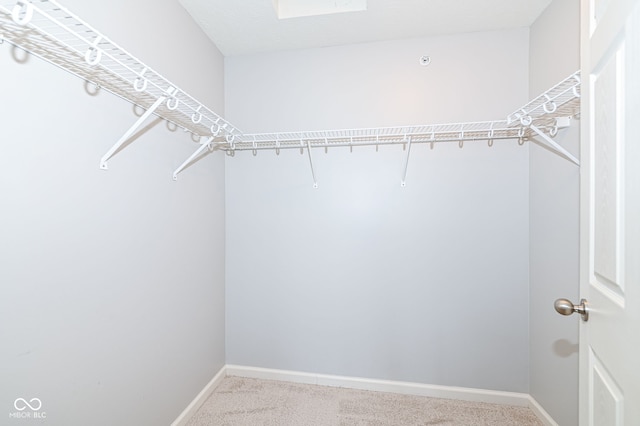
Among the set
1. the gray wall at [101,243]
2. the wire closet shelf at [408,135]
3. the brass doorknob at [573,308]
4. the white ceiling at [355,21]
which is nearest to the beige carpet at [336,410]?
the gray wall at [101,243]

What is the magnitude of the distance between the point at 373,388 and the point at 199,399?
1170mm

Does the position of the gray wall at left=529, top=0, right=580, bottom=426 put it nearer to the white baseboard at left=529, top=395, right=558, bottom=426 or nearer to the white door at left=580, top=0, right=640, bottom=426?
the white baseboard at left=529, top=395, right=558, bottom=426

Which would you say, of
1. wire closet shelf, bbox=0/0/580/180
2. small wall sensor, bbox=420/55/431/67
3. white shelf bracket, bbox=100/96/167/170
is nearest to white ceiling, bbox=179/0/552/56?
small wall sensor, bbox=420/55/431/67

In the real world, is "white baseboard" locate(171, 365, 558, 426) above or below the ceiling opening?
below

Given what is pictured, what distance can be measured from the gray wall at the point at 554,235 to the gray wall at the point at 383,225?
9 cm

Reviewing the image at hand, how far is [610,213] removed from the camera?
72 centimetres

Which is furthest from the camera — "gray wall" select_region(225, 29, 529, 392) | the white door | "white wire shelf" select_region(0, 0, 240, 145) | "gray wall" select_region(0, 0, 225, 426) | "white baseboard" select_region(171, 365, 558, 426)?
"gray wall" select_region(225, 29, 529, 392)

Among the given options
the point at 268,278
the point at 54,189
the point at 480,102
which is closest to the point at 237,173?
the point at 268,278

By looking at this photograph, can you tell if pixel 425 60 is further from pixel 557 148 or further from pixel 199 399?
pixel 199 399

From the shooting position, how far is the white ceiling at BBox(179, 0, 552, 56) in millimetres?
1635

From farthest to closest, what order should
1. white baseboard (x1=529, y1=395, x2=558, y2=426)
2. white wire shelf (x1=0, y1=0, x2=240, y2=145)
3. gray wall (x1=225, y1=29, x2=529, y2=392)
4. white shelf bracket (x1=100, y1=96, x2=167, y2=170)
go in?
gray wall (x1=225, y1=29, x2=529, y2=392) → white baseboard (x1=529, y1=395, x2=558, y2=426) → white shelf bracket (x1=100, y1=96, x2=167, y2=170) → white wire shelf (x1=0, y1=0, x2=240, y2=145)

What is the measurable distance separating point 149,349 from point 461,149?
2186mm

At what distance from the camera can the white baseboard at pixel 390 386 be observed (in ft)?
6.09

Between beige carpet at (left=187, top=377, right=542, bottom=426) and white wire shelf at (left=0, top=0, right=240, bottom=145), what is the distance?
178cm
